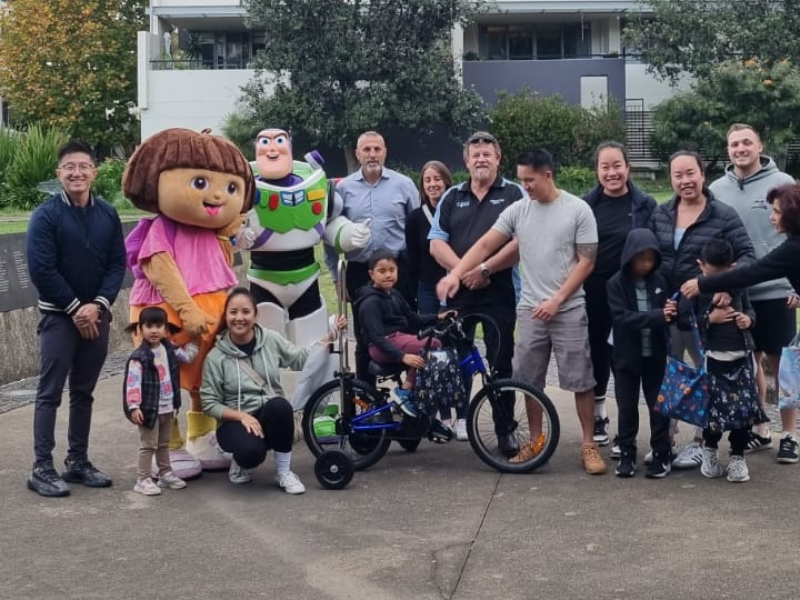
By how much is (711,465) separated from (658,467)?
0.95ft

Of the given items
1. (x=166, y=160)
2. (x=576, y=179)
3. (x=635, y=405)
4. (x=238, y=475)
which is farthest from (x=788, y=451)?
(x=576, y=179)

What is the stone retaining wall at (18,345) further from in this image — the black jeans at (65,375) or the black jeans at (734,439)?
the black jeans at (734,439)

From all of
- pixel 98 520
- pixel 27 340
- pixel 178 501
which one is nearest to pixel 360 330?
pixel 178 501

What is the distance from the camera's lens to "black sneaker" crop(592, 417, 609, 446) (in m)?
7.85

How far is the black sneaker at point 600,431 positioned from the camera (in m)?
7.85

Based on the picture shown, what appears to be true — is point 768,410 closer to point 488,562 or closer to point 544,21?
point 488,562

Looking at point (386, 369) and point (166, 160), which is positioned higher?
point (166, 160)

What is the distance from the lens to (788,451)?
285 inches

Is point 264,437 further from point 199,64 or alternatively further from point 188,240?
point 199,64

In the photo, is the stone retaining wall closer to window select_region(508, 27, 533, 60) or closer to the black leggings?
the black leggings

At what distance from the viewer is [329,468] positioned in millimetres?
Result: 6820

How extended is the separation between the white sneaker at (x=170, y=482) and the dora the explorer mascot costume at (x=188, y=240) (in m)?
0.14

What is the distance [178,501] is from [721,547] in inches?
110

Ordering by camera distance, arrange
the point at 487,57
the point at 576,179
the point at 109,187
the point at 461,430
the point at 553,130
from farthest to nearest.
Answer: the point at 487,57
the point at 553,130
the point at 576,179
the point at 109,187
the point at 461,430
